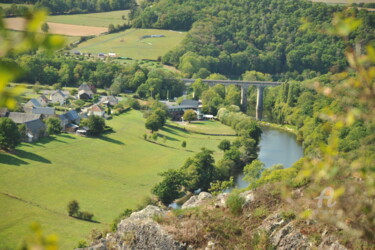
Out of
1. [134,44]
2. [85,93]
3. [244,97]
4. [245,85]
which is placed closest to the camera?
[85,93]

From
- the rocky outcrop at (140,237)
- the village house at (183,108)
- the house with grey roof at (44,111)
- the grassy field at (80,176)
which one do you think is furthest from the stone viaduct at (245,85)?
the rocky outcrop at (140,237)

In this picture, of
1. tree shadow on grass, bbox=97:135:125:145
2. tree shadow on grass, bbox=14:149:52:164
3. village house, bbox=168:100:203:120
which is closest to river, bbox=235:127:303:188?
village house, bbox=168:100:203:120

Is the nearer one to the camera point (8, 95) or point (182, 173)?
point (8, 95)

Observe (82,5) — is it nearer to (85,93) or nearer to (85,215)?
(85,93)

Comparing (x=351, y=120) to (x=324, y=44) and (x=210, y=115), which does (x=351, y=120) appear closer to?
(x=210, y=115)

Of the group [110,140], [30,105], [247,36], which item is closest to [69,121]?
[110,140]

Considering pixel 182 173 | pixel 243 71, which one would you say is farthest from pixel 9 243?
pixel 243 71
